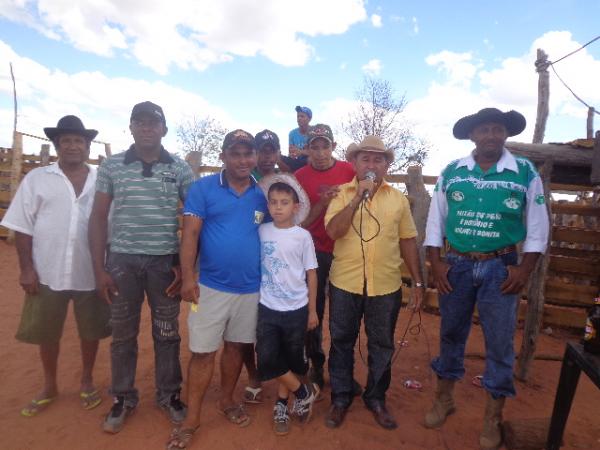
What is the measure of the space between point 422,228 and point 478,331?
1.75 meters

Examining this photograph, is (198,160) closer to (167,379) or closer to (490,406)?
(167,379)

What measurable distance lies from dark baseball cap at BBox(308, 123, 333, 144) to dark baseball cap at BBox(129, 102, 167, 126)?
1250 millimetres

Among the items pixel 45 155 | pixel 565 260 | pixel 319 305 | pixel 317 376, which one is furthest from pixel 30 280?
pixel 45 155

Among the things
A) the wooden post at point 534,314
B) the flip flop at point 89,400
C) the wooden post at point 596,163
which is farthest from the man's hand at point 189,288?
the wooden post at point 596,163

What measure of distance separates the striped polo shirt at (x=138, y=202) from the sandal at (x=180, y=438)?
A: 131cm

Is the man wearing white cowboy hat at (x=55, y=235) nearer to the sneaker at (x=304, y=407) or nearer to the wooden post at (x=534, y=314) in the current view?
the sneaker at (x=304, y=407)

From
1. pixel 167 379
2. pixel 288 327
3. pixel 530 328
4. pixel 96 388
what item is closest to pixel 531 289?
pixel 530 328

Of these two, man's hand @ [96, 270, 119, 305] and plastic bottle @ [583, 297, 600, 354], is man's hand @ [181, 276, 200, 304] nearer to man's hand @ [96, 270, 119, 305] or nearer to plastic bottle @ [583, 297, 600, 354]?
man's hand @ [96, 270, 119, 305]

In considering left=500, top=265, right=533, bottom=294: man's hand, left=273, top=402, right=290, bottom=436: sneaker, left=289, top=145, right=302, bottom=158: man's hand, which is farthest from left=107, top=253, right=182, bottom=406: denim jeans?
left=289, top=145, right=302, bottom=158: man's hand

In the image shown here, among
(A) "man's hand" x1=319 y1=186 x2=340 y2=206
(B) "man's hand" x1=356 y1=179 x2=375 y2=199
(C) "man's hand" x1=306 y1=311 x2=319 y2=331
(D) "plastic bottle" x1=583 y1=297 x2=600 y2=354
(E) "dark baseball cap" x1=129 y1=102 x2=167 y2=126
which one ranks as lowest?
(C) "man's hand" x1=306 y1=311 x2=319 y2=331

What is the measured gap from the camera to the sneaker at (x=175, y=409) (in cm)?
308

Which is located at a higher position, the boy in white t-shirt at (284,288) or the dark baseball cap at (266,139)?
the dark baseball cap at (266,139)

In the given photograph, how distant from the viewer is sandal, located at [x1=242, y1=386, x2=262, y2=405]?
3.45 metres

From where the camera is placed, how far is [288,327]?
2854mm
